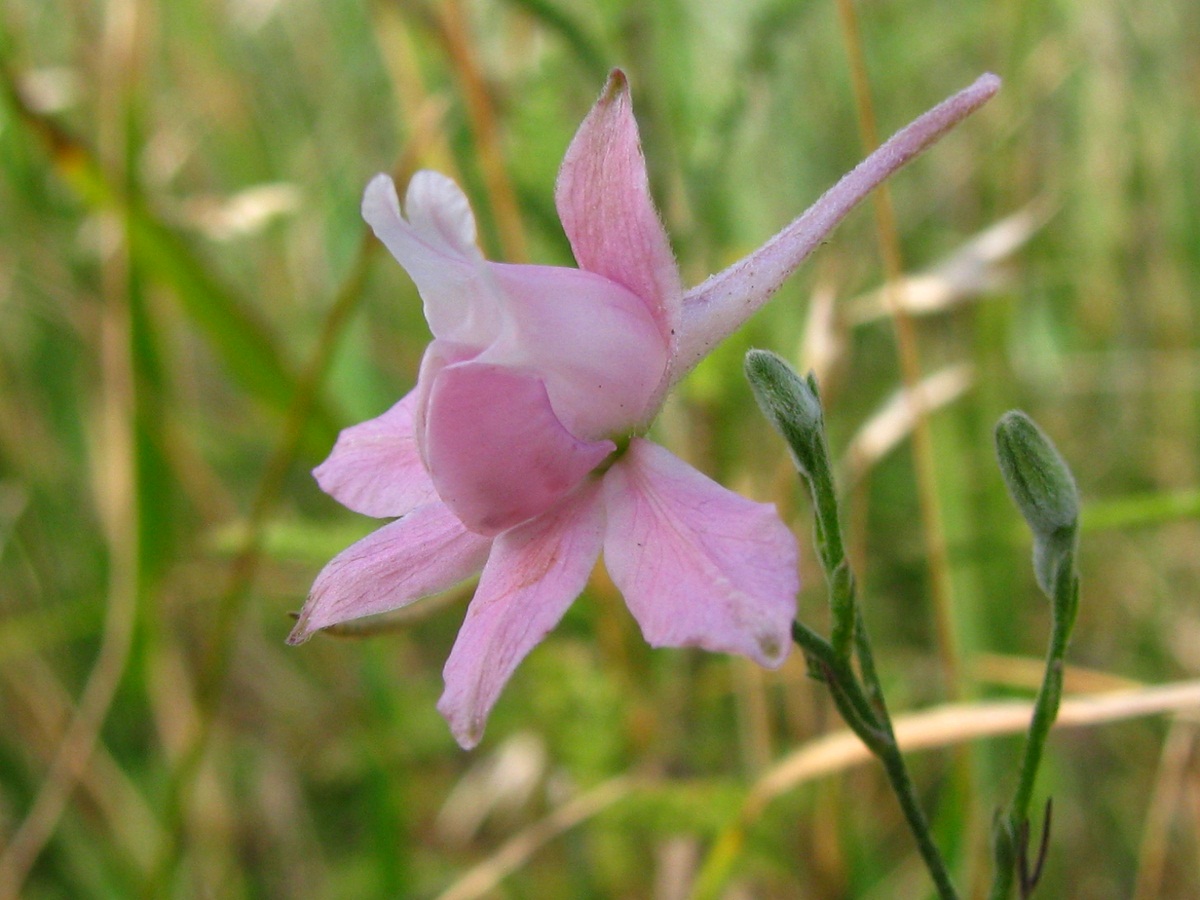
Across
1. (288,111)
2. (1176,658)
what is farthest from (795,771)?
(288,111)

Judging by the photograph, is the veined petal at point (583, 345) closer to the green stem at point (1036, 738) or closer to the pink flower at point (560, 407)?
the pink flower at point (560, 407)

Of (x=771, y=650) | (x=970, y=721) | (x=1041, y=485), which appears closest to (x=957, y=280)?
(x=970, y=721)

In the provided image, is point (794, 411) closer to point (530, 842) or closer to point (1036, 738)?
point (1036, 738)

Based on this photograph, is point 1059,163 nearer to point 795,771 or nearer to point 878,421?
point 878,421

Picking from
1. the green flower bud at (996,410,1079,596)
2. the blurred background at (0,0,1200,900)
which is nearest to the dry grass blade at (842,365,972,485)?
the blurred background at (0,0,1200,900)

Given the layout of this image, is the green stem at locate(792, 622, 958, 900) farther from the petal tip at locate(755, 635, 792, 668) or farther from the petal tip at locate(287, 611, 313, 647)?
the petal tip at locate(287, 611, 313, 647)

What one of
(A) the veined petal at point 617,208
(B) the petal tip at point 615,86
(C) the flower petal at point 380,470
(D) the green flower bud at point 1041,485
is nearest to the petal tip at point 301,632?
(C) the flower petal at point 380,470
